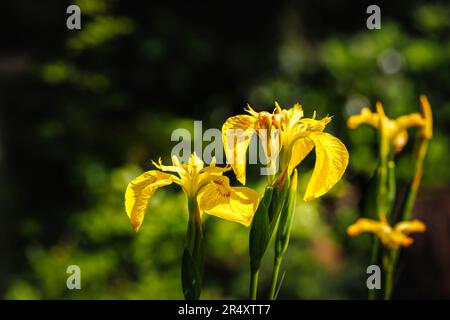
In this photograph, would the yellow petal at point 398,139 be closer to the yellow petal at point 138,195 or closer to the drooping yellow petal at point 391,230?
the drooping yellow petal at point 391,230

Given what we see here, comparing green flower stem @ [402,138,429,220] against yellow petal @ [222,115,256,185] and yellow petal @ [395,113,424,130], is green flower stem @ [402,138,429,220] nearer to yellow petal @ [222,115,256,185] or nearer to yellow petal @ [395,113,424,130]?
yellow petal @ [395,113,424,130]

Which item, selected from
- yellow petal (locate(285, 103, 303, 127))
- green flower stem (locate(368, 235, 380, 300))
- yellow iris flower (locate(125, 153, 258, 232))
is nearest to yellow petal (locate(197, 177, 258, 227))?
yellow iris flower (locate(125, 153, 258, 232))

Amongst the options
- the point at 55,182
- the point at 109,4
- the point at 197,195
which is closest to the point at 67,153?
the point at 55,182

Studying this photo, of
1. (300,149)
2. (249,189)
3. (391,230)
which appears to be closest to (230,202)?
(249,189)

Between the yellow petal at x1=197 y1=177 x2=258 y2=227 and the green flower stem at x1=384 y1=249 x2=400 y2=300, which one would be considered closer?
the yellow petal at x1=197 y1=177 x2=258 y2=227

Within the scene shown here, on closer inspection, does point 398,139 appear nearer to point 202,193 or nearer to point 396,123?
point 396,123

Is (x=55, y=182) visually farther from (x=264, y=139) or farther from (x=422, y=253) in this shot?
(x=264, y=139)
